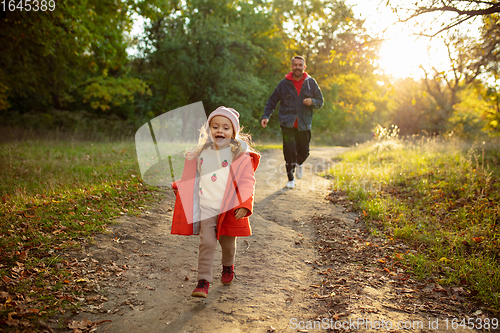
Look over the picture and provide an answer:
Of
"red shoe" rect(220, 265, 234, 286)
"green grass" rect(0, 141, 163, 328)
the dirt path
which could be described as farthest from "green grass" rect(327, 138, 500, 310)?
"green grass" rect(0, 141, 163, 328)

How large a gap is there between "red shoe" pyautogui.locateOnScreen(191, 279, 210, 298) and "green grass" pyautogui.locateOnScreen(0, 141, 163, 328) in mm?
1093

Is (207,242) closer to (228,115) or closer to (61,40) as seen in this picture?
(228,115)

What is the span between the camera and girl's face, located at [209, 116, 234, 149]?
317 centimetres

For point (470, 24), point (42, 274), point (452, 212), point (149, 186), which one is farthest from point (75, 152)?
point (470, 24)

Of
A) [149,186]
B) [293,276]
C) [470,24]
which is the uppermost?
[470,24]

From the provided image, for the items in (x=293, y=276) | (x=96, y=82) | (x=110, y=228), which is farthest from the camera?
(x=96, y=82)

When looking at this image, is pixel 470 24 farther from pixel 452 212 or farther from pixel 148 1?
pixel 148 1

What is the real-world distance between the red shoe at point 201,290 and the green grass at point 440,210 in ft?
8.44

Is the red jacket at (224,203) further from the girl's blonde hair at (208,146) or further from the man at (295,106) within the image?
Answer: the man at (295,106)

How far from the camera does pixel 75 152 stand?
381 inches

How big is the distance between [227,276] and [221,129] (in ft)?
5.21

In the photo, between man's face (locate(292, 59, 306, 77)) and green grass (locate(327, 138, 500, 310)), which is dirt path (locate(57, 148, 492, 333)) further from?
man's face (locate(292, 59, 306, 77))

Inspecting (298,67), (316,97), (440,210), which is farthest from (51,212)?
(440,210)

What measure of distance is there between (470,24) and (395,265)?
542cm
